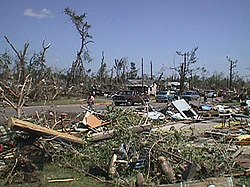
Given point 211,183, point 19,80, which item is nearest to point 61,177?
point 211,183

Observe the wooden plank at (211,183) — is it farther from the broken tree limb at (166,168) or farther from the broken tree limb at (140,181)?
the broken tree limb at (166,168)

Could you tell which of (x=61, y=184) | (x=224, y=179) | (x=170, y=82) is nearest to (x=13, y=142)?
(x=61, y=184)

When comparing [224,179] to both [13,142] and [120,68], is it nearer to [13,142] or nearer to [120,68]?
[13,142]

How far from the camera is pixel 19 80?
15.8 m

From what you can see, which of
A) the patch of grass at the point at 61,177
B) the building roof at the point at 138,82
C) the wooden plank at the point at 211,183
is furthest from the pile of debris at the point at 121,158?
the building roof at the point at 138,82

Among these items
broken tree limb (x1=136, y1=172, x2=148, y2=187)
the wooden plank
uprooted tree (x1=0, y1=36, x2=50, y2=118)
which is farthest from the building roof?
the wooden plank

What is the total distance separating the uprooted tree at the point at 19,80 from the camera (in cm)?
1130

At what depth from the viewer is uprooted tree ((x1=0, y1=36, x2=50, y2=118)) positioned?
1130 cm

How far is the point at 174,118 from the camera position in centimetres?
2084

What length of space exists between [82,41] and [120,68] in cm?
1728

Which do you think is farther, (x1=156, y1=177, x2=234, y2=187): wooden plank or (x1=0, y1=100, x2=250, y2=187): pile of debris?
(x1=0, y1=100, x2=250, y2=187): pile of debris

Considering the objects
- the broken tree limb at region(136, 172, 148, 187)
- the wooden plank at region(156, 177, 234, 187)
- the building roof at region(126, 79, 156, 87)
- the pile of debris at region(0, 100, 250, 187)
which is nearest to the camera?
the wooden plank at region(156, 177, 234, 187)

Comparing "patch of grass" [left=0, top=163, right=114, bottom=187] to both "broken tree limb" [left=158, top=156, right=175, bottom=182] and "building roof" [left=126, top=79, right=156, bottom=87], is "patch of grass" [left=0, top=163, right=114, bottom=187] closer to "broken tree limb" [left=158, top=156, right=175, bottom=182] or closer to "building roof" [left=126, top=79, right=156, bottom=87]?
"broken tree limb" [left=158, top=156, right=175, bottom=182]

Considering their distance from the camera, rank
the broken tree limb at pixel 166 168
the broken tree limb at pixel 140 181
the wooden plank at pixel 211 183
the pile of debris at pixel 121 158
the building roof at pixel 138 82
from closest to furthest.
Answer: the wooden plank at pixel 211 183 < the broken tree limb at pixel 140 181 < the broken tree limb at pixel 166 168 < the pile of debris at pixel 121 158 < the building roof at pixel 138 82
